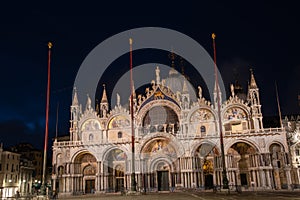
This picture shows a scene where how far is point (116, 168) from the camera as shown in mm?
48875

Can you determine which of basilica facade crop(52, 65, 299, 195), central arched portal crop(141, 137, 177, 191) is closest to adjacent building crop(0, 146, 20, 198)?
basilica facade crop(52, 65, 299, 195)

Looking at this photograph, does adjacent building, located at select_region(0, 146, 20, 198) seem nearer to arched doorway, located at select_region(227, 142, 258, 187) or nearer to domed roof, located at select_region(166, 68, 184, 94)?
domed roof, located at select_region(166, 68, 184, 94)

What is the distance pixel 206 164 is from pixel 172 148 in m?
5.68

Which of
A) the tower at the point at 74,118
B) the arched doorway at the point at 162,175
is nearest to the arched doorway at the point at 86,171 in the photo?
the tower at the point at 74,118

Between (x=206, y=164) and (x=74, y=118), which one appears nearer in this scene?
(x=206, y=164)

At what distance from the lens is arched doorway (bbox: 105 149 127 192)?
4778cm

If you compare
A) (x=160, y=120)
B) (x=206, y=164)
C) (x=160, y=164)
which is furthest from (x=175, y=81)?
(x=206, y=164)

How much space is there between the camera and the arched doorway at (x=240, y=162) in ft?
144

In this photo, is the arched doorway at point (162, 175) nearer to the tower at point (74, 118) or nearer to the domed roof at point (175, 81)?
the tower at point (74, 118)

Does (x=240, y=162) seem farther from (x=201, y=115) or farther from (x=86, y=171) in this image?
(x=86, y=171)

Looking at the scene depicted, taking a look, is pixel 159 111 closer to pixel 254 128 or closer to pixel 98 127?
pixel 98 127

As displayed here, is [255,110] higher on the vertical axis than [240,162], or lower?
higher

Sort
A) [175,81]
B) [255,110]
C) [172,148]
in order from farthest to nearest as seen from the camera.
Result: [175,81] < [172,148] < [255,110]

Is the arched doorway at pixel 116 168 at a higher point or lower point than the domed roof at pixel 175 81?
lower
